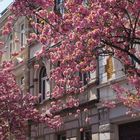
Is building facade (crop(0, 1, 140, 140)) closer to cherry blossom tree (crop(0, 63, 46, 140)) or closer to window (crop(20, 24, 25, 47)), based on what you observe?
cherry blossom tree (crop(0, 63, 46, 140))

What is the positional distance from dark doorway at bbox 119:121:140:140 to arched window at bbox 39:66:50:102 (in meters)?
7.06

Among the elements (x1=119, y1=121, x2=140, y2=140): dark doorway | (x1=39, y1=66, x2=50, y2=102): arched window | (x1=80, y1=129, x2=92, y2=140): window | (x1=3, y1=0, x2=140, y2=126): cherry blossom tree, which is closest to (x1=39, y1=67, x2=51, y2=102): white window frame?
(x1=39, y1=66, x2=50, y2=102): arched window

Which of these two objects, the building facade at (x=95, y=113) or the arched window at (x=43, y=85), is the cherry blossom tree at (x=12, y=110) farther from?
the arched window at (x=43, y=85)

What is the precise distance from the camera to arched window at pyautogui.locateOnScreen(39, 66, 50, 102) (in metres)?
26.4

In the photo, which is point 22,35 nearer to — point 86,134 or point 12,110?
point 12,110

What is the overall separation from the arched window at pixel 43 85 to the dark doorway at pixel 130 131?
7.06 m

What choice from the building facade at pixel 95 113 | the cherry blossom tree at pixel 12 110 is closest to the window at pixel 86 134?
the building facade at pixel 95 113

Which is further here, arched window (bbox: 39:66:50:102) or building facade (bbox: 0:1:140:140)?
arched window (bbox: 39:66:50:102)

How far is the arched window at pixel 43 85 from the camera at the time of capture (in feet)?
86.7

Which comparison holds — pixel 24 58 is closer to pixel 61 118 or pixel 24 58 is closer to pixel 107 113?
pixel 61 118

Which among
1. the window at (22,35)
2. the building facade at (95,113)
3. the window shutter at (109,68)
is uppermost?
the window at (22,35)

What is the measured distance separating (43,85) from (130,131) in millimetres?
9041

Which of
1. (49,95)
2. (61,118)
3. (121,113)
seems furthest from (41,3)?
(49,95)

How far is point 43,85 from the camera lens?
27.5m
